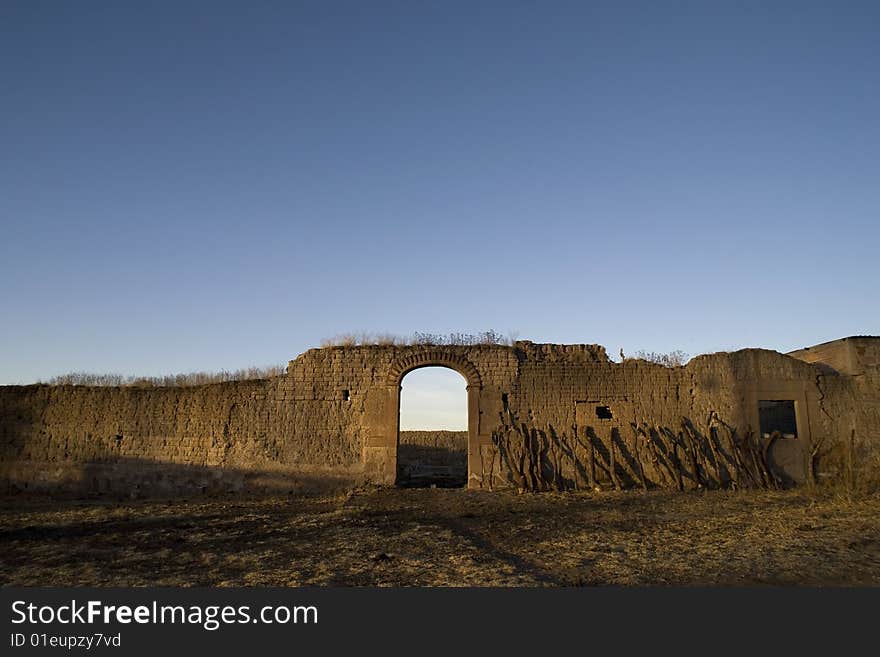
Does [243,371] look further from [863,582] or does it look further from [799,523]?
[863,582]

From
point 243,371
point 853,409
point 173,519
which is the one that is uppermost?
point 243,371

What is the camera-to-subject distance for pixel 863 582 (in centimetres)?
520

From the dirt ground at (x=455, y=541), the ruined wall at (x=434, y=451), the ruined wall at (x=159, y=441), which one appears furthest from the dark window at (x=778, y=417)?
the ruined wall at (x=159, y=441)

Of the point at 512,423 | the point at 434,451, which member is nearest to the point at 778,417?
the point at 512,423

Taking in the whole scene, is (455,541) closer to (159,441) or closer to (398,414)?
(398,414)

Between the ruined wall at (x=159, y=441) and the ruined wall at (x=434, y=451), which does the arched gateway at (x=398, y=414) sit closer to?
the ruined wall at (x=159, y=441)

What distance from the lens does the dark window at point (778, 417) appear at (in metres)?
14.9

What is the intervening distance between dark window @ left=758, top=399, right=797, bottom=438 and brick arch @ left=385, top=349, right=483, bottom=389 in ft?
23.7

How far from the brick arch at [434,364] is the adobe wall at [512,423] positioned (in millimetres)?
24

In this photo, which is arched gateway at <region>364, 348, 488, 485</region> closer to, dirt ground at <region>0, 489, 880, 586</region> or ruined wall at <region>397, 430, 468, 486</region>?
dirt ground at <region>0, 489, 880, 586</region>

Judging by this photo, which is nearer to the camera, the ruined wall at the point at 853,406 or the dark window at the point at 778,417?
the ruined wall at the point at 853,406

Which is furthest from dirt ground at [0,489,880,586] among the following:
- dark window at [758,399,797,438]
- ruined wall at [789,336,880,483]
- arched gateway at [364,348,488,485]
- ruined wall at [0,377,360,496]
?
dark window at [758,399,797,438]

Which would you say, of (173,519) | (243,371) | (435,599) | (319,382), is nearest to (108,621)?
(435,599)

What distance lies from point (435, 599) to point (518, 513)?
543 cm
